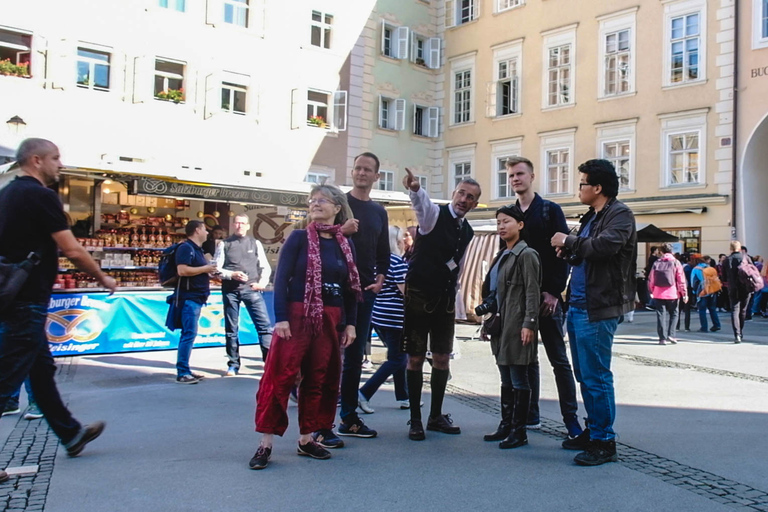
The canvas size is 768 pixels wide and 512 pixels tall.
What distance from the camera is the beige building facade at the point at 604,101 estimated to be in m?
23.7

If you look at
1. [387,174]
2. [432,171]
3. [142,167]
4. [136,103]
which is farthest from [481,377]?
[432,171]

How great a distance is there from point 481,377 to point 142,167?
893 centimetres

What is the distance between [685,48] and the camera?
2452 cm

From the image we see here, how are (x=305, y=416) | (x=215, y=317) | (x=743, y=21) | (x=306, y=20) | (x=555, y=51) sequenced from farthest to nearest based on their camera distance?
(x=555, y=51)
(x=306, y=20)
(x=743, y=21)
(x=215, y=317)
(x=305, y=416)

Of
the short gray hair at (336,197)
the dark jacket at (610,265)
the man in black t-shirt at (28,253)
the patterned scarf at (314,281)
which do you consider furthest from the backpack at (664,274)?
the man in black t-shirt at (28,253)

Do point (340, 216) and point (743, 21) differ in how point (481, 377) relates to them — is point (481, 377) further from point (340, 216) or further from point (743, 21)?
point (743, 21)

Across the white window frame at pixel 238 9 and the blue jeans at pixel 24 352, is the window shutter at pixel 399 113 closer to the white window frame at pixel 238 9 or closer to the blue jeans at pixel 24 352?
the white window frame at pixel 238 9

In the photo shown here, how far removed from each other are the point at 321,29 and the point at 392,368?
2119cm

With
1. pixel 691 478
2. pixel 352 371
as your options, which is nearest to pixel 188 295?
pixel 352 371

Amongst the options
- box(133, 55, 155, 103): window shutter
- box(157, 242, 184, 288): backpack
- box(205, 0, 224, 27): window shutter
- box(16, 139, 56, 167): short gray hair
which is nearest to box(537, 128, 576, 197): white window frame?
box(205, 0, 224, 27): window shutter

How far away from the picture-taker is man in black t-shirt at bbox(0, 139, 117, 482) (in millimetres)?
4582

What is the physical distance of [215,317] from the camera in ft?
37.6

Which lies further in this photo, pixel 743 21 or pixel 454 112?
pixel 454 112

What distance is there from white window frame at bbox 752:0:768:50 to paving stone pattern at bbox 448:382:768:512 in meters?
20.8
